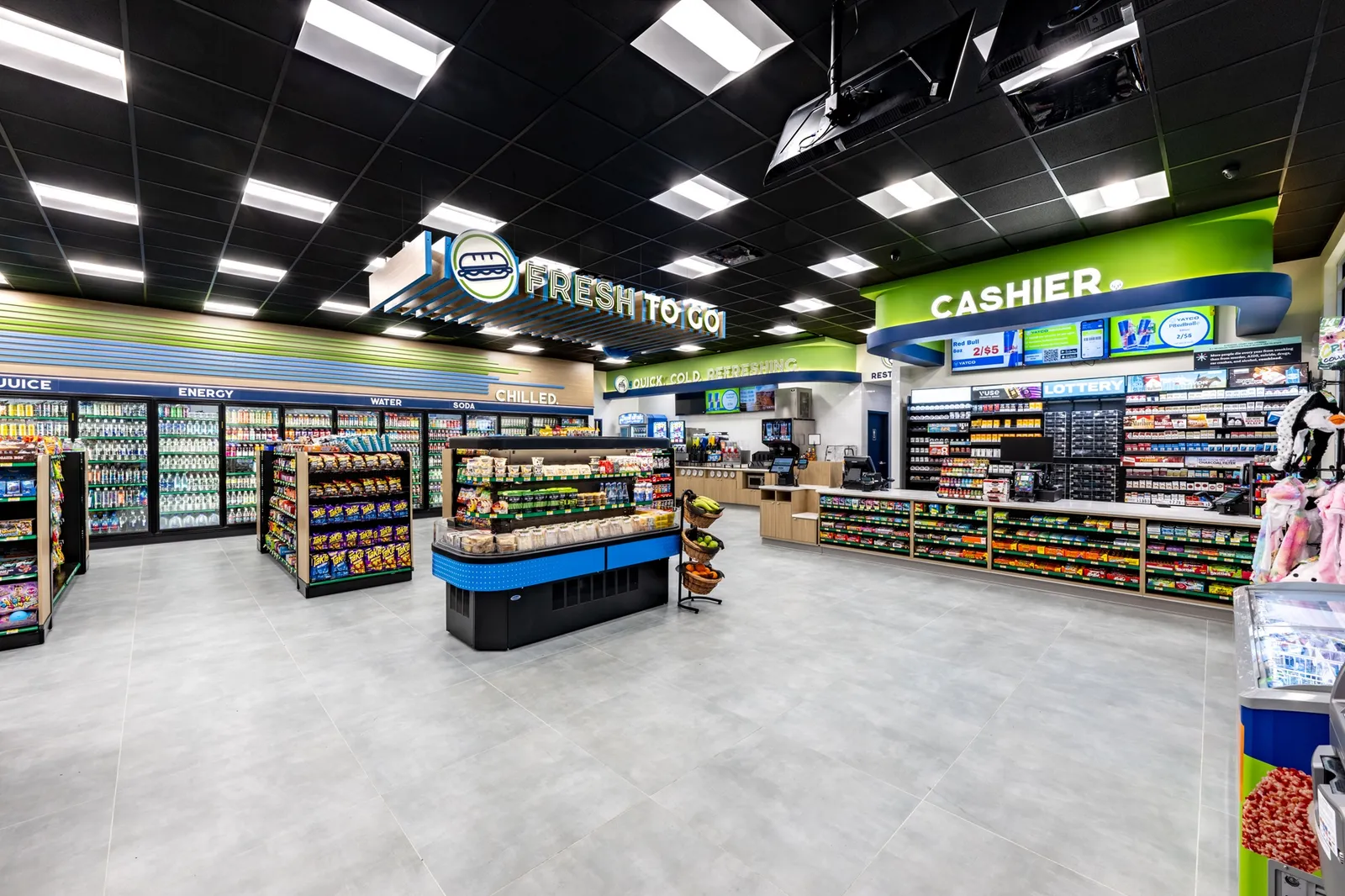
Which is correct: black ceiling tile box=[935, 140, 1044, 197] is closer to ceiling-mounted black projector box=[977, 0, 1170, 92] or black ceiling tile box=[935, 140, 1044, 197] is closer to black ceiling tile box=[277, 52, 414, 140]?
ceiling-mounted black projector box=[977, 0, 1170, 92]

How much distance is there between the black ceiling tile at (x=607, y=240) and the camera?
647 centimetres

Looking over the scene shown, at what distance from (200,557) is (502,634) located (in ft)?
21.2

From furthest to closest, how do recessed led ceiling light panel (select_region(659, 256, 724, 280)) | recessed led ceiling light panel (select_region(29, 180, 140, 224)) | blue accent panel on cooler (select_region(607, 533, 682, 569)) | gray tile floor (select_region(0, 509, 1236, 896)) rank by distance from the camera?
recessed led ceiling light panel (select_region(659, 256, 724, 280))
recessed led ceiling light panel (select_region(29, 180, 140, 224))
blue accent panel on cooler (select_region(607, 533, 682, 569))
gray tile floor (select_region(0, 509, 1236, 896))

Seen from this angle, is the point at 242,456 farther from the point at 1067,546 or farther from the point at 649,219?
the point at 1067,546

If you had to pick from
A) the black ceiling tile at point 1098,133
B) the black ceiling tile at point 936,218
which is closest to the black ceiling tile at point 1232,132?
the black ceiling tile at point 1098,133

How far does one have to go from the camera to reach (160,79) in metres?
3.66

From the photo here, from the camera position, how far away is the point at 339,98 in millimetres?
3908

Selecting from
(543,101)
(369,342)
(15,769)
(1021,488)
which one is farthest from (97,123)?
(1021,488)

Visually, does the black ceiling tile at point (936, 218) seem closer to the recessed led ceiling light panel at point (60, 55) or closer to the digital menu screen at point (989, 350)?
the digital menu screen at point (989, 350)

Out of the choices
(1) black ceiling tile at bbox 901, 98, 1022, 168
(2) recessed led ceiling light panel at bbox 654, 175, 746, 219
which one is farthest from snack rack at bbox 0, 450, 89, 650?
(1) black ceiling tile at bbox 901, 98, 1022, 168

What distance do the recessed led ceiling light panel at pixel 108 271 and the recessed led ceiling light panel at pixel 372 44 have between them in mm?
6484

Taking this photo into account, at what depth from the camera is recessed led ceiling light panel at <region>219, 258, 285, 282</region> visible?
733 cm

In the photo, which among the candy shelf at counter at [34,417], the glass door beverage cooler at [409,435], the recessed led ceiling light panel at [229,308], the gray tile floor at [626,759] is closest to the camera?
the gray tile floor at [626,759]

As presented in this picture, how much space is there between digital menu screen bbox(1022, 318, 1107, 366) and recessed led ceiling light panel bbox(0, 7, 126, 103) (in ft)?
34.6
